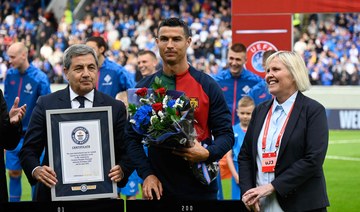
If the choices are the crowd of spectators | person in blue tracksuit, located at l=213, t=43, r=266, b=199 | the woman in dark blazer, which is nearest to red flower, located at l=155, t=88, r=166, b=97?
the woman in dark blazer

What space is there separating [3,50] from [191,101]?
27.2 metres

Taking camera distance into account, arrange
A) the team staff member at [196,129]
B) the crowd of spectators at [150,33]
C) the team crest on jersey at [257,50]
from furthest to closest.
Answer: the crowd of spectators at [150,33] < the team crest on jersey at [257,50] < the team staff member at [196,129]

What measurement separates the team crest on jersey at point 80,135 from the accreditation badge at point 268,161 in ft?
3.70

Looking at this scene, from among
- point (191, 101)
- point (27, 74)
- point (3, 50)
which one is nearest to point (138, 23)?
point (3, 50)

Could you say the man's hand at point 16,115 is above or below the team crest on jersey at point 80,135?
above

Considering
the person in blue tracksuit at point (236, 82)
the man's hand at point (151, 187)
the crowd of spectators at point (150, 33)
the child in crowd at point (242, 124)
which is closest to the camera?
the man's hand at point (151, 187)

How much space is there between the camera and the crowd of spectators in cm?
2809

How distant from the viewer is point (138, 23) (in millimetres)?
33719

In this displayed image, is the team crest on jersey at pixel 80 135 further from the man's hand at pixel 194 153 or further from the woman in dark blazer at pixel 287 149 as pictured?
the woman in dark blazer at pixel 287 149

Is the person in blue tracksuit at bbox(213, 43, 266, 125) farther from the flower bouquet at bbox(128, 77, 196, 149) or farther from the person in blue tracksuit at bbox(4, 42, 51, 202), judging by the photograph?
the flower bouquet at bbox(128, 77, 196, 149)

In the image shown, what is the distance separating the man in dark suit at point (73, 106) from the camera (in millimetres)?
5414

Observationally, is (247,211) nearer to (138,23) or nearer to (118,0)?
(138,23)

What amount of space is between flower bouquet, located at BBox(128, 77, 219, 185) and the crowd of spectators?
21.1m

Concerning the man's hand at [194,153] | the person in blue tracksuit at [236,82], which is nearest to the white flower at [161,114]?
the man's hand at [194,153]
